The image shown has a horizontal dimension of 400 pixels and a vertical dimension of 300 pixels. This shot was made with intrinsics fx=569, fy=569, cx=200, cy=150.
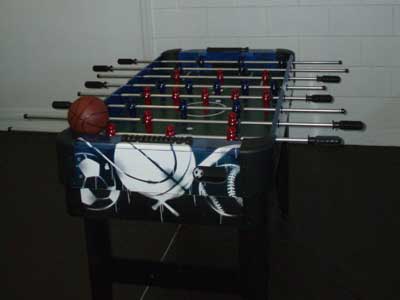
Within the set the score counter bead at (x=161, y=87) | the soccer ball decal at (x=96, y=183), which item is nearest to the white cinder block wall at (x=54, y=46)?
the score counter bead at (x=161, y=87)

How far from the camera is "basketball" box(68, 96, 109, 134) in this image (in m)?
1.61

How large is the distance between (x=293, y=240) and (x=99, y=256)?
1.10 meters

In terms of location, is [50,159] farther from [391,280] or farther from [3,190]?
[391,280]

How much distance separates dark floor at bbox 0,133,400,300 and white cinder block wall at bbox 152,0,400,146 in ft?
1.15

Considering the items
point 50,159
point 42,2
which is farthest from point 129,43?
point 50,159

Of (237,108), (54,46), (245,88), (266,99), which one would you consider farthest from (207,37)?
(237,108)

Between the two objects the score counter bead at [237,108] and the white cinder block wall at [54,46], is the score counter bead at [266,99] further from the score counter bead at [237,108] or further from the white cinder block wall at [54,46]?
the white cinder block wall at [54,46]

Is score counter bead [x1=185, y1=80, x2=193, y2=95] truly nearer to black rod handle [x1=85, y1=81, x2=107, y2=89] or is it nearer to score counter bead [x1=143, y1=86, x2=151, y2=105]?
score counter bead [x1=143, y1=86, x2=151, y2=105]

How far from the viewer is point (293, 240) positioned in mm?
2607

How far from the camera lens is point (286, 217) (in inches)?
110

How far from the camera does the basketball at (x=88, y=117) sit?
1.61 meters

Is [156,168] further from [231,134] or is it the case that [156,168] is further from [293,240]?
[293,240]

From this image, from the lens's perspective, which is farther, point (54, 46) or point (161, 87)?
point (54, 46)

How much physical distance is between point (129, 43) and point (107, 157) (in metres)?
2.51
